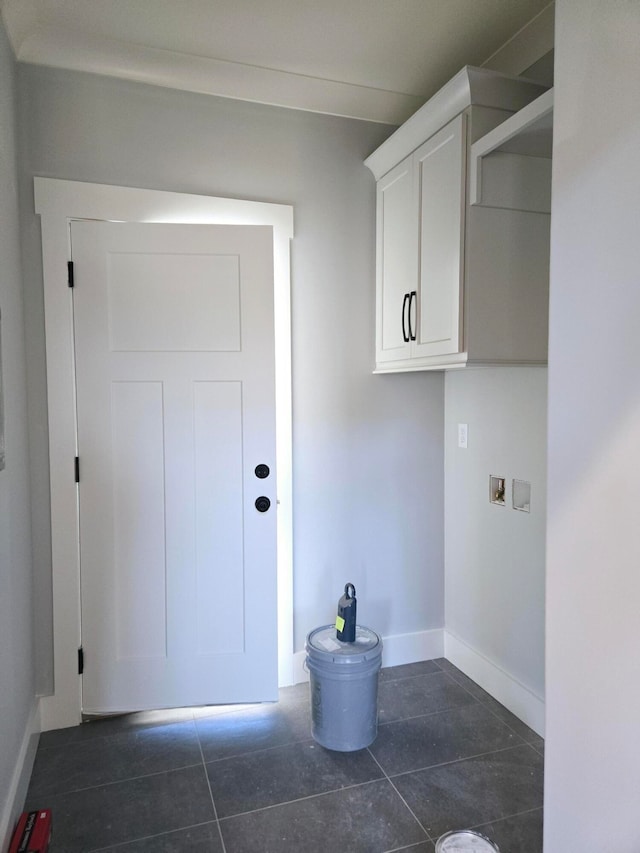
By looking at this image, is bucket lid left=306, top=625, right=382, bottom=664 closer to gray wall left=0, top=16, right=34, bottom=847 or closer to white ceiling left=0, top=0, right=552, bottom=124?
gray wall left=0, top=16, right=34, bottom=847

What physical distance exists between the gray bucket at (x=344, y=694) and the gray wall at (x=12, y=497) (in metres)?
1.03

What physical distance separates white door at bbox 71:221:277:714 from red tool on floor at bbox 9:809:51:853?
0.59 metres

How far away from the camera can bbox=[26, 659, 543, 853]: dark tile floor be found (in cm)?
162

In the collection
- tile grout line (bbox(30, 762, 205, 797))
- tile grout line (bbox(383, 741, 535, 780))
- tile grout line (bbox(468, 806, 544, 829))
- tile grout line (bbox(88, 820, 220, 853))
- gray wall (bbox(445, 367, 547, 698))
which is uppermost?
gray wall (bbox(445, 367, 547, 698))

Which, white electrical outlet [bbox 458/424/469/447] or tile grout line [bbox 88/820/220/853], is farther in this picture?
white electrical outlet [bbox 458/424/469/447]

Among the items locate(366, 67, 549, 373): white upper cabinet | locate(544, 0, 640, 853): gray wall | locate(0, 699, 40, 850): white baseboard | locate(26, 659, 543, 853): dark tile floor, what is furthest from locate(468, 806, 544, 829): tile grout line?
locate(366, 67, 549, 373): white upper cabinet

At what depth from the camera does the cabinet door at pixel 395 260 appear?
221cm

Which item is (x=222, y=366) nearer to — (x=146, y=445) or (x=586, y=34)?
(x=146, y=445)

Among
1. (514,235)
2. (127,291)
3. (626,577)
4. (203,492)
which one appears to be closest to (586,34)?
(514,235)

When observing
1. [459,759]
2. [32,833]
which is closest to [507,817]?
[459,759]

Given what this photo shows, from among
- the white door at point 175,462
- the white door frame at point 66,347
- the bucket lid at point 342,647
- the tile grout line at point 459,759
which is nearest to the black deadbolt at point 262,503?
the white door at point 175,462

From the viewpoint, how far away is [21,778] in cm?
175

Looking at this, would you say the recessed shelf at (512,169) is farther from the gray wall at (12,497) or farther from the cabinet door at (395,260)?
the gray wall at (12,497)

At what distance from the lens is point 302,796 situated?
1785 millimetres
